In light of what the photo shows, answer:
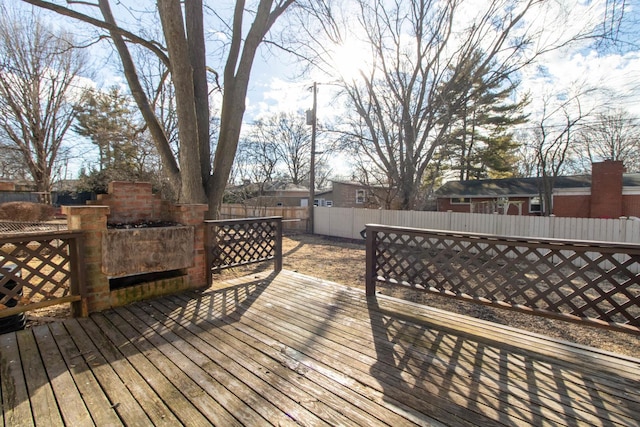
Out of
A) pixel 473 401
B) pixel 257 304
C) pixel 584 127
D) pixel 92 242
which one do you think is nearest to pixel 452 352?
pixel 473 401

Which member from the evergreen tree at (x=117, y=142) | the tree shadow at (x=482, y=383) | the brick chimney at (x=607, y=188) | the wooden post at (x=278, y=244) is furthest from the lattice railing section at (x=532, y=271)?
the brick chimney at (x=607, y=188)

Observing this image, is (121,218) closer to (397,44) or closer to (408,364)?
(408,364)

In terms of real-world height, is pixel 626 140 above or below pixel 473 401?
above

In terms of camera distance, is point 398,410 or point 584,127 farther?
point 584,127

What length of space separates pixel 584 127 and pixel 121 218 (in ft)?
48.1

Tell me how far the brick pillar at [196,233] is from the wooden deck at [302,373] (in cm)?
77

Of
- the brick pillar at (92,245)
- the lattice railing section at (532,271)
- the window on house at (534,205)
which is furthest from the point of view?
the window on house at (534,205)

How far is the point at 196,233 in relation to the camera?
379 centimetres

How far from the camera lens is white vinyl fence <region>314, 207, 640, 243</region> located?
21.6ft

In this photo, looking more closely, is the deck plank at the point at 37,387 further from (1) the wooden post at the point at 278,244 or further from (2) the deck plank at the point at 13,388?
(1) the wooden post at the point at 278,244

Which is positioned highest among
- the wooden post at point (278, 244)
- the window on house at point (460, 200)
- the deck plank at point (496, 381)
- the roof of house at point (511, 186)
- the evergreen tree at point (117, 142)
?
the evergreen tree at point (117, 142)

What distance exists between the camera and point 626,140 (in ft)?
56.2

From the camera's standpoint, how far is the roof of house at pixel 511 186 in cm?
1458

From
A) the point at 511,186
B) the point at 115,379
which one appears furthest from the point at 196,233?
the point at 511,186
